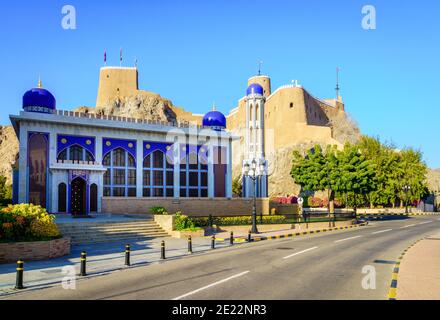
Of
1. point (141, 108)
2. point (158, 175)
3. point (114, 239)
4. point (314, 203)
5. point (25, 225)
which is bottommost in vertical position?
point (314, 203)

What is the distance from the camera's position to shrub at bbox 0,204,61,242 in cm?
1702

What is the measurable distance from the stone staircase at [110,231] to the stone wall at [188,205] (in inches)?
261

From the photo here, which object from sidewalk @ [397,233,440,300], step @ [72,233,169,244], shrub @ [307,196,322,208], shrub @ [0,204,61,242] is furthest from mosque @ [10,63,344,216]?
shrub @ [307,196,322,208]

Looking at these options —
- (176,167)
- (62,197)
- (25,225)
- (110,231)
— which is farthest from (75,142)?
(25,225)

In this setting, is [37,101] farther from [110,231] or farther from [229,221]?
[229,221]

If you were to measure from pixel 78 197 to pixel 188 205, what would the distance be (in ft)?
31.4

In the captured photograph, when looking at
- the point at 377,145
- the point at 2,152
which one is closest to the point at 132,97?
the point at 2,152

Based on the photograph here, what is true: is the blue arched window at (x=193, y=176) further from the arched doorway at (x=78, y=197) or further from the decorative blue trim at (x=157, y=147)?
the arched doorway at (x=78, y=197)

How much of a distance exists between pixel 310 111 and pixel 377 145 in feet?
140

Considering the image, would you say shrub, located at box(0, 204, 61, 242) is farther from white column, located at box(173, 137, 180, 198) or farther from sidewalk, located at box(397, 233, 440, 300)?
white column, located at box(173, 137, 180, 198)

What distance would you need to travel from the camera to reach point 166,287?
11.4m

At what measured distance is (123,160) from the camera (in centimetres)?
3812

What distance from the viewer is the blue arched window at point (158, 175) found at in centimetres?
3938

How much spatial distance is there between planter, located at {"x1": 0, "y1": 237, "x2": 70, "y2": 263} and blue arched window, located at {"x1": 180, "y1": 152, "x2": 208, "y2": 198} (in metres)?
23.9
